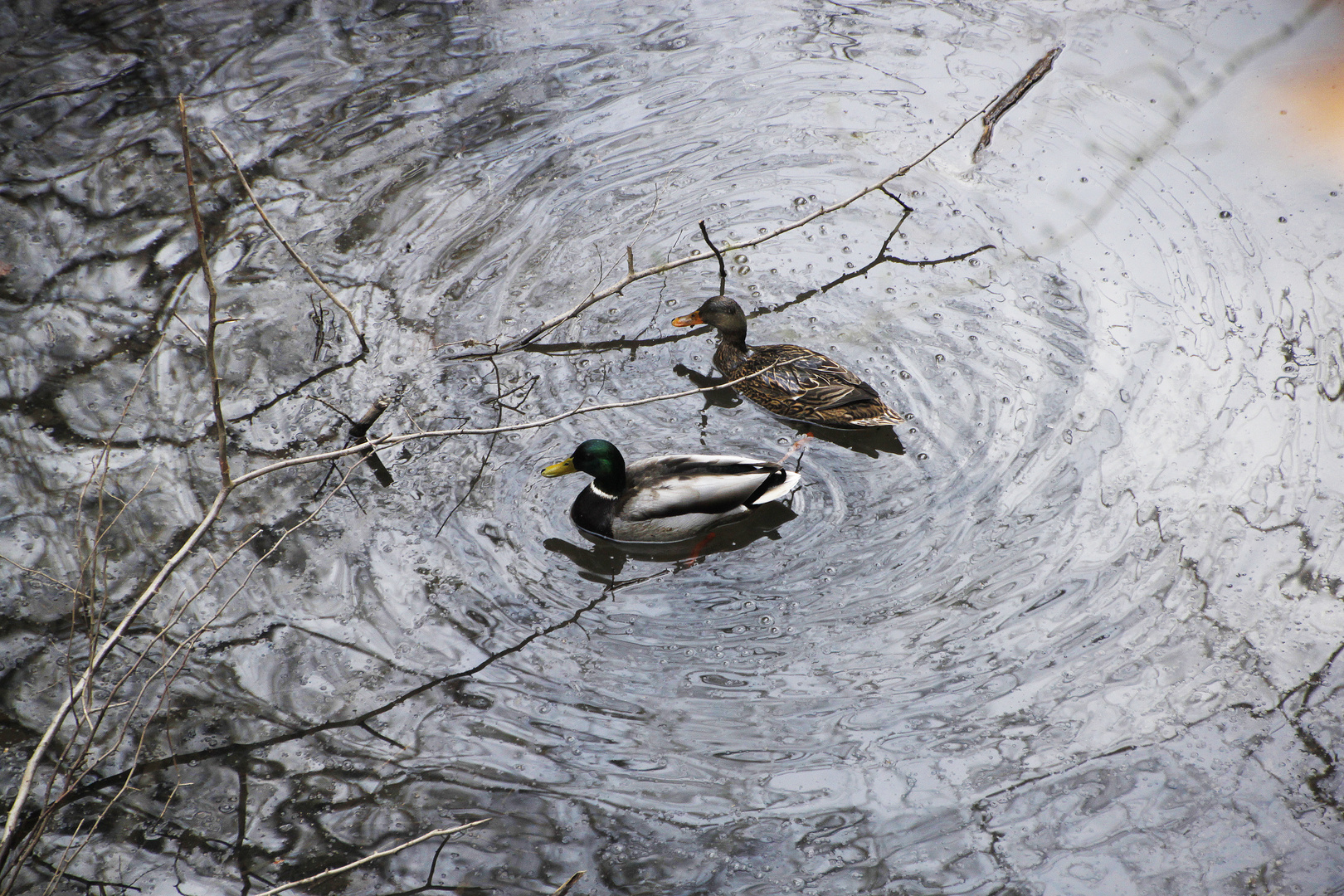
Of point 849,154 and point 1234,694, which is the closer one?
point 1234,694

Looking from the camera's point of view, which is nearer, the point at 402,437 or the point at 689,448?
the point at 402,437

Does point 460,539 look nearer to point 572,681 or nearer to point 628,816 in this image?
point 572,681

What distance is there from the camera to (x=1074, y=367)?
19.4 feet

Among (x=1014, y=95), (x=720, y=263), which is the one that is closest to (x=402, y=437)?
(x=720, y=263)

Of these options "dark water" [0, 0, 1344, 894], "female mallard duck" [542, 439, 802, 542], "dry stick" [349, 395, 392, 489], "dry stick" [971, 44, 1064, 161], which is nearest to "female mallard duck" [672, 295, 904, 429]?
"dark water" [0, 0, 1344, 894]

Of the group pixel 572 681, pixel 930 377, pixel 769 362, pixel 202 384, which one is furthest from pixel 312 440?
pixel 930 377

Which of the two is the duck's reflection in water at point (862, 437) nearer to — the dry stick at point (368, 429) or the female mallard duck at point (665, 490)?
the female mallard duck at point (665, 490)

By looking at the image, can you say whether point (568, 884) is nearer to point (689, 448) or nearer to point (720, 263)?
point (689, 448)

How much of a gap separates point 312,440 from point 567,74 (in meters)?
4.05

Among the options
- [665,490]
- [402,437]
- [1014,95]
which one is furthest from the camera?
[1014,95]

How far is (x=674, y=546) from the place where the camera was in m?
5.37

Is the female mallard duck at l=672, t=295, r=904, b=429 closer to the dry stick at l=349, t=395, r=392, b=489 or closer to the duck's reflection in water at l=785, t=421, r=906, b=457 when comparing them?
the duck's reflection in water at l=785, t=421, r=906, b=457

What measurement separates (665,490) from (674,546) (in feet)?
1.25

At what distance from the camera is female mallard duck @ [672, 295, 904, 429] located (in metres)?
5.60
